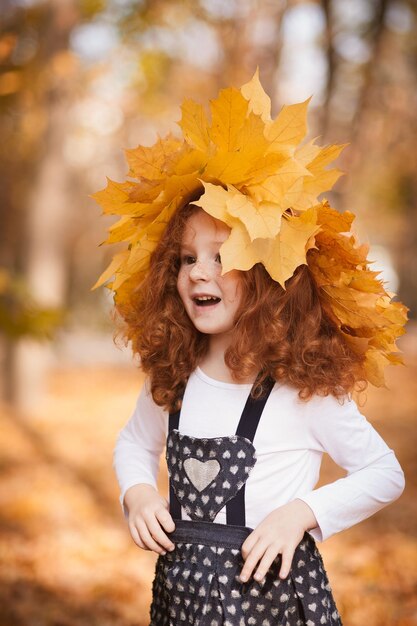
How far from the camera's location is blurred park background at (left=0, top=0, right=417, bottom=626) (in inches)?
148

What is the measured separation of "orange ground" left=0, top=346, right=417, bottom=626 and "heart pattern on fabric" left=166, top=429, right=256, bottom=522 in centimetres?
185

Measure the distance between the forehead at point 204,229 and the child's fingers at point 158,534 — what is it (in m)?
0.69

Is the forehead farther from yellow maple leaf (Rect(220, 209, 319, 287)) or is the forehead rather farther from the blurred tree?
the blurred tree

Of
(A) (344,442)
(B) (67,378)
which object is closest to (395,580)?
(A) (344,442)

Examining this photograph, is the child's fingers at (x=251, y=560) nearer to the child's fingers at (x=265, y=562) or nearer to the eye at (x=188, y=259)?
the child's fingers at (x=265, y=562)

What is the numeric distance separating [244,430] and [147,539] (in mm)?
355

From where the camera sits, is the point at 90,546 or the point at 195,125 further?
the point at 90,546

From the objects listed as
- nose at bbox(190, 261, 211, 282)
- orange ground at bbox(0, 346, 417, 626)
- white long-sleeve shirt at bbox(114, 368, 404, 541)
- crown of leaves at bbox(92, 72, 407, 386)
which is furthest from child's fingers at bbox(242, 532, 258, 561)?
orange ground at bbox(0, 346, 417, 626)

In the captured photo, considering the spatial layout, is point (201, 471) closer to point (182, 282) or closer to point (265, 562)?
point (265, 562)

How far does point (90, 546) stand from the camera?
426 cm

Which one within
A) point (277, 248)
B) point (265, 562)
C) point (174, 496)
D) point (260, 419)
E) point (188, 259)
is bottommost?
point (265, 562)

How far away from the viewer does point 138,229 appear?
187 centimetres

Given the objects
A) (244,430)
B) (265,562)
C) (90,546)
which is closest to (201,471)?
(244,430)

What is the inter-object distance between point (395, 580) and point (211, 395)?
2442 millimetres
